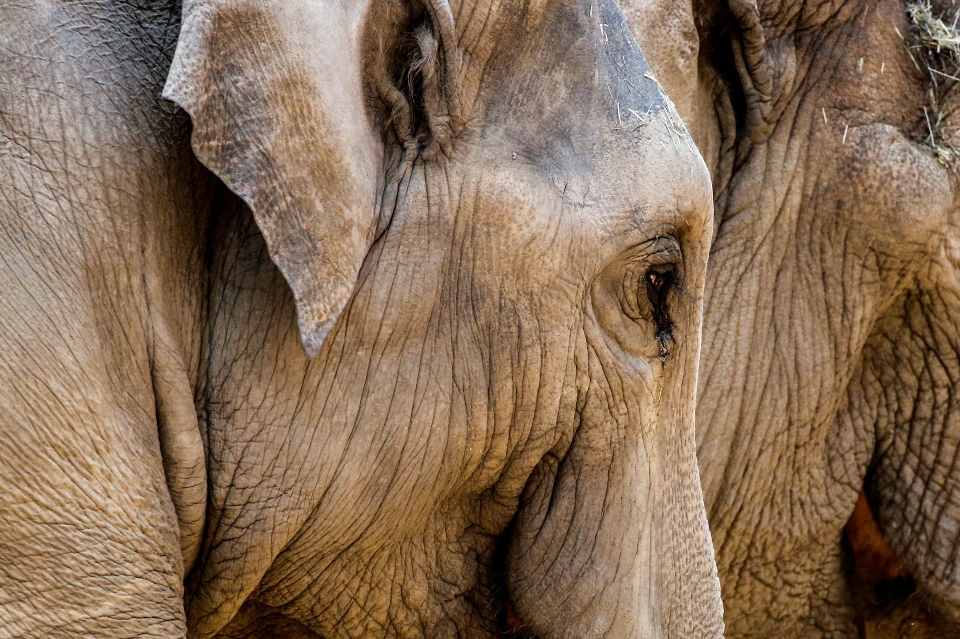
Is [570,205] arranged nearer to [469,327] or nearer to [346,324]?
[469,327]

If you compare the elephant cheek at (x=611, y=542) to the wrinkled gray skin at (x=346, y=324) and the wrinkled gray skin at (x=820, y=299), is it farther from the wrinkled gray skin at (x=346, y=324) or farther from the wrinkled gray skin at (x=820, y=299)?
the wrinkled gray skin at (x=820, y=299)

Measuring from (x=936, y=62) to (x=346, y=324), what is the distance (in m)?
1.87

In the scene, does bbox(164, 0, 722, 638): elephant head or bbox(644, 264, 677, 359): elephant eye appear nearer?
bbox(164, 0, 722, 638): elephant head

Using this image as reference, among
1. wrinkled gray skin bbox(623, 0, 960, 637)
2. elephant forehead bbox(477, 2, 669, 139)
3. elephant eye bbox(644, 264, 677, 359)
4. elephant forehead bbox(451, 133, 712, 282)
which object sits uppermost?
elephant forehead bbox(477, 2, 669, 139)

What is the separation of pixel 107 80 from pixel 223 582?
0.83m

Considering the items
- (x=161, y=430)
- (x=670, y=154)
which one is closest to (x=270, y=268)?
(x=161, y=430)

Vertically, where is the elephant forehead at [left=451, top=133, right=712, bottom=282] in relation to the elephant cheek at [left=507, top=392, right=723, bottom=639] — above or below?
above

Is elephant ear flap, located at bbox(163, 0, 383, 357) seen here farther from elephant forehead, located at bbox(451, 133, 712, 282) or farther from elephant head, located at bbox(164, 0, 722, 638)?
elephant forehead, located at bbox(451, 133, 712, 282)

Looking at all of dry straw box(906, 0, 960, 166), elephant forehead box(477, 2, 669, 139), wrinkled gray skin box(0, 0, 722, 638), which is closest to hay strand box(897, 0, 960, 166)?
dry straw box(906, 0, 960, 166)

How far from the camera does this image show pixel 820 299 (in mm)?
3855

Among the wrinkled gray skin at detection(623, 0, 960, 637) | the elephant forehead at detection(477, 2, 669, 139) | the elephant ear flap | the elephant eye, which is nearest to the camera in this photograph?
the elephant ear flap

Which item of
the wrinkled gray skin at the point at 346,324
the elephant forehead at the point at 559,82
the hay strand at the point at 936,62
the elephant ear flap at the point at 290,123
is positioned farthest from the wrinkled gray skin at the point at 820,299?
the elephant ear flap at the point at 290,123

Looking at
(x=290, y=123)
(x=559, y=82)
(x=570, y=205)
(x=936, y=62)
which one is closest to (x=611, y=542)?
(x=570, y=205)

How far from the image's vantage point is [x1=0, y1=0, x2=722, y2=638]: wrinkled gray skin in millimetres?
2262
